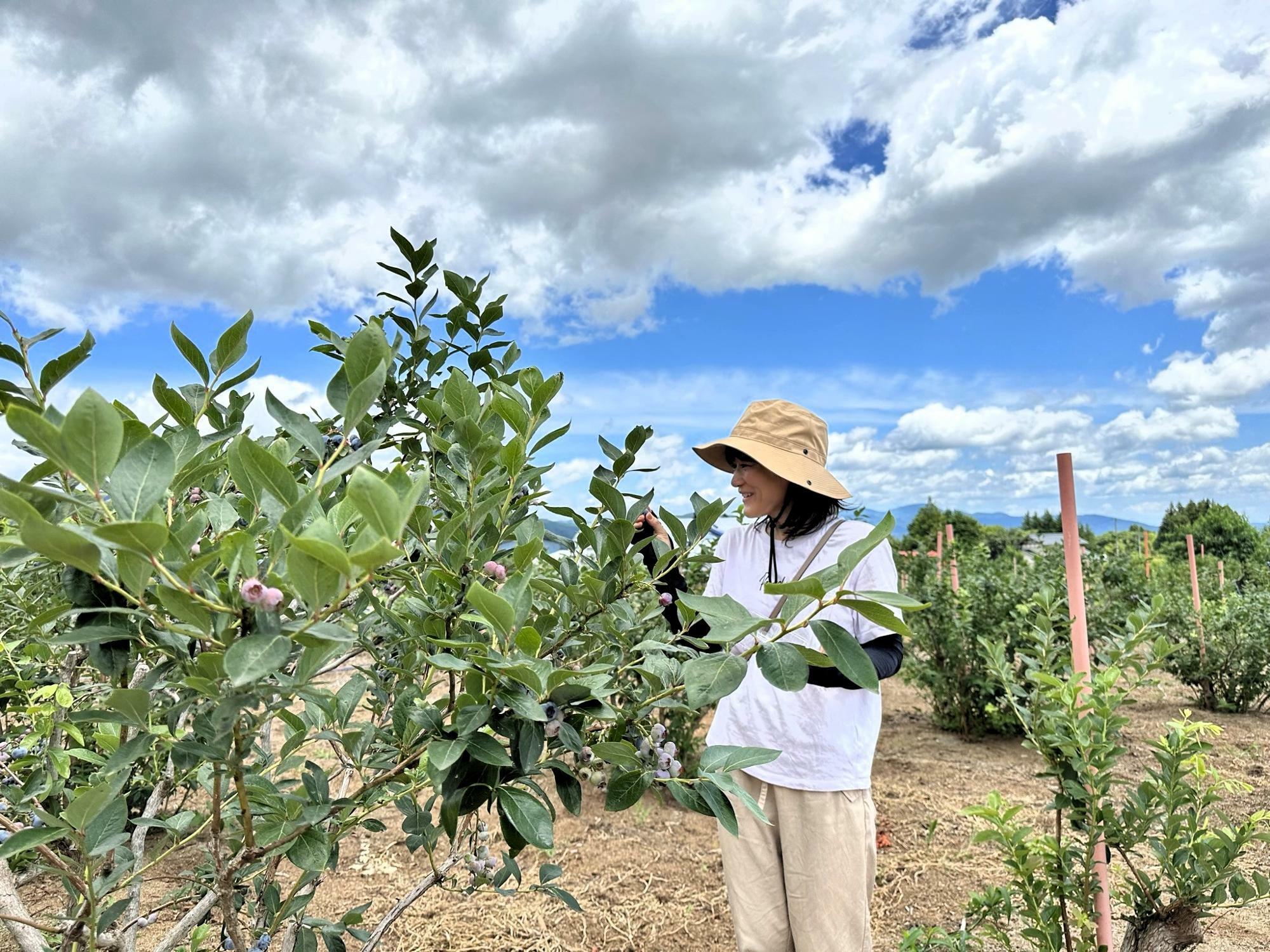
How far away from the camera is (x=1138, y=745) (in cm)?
619

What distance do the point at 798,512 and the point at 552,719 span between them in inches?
60.8

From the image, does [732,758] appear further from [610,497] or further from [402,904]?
[402,904]

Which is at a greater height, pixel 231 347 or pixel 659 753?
pixel 231 347

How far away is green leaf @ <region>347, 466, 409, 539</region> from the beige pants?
1877 mm

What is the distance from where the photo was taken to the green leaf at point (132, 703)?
2.95 ft

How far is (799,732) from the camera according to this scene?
7.20ft

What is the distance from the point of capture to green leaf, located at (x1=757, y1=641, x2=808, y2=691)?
2.72 feet

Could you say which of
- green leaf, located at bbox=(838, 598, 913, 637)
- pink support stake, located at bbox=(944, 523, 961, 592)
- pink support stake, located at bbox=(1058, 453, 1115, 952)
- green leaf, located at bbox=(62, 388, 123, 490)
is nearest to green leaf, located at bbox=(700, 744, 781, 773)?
green leaf, located at bbox=(838, 598, 913, 637)

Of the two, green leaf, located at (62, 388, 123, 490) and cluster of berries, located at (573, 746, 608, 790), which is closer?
green leaf, located at (62, 388, 123, 490)

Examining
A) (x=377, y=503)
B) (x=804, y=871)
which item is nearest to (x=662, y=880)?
(x=804, y=871)

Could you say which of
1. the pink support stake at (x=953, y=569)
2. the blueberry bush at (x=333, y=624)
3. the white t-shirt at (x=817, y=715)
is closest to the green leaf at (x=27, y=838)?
the blueberry bush at (x=333, y=624)

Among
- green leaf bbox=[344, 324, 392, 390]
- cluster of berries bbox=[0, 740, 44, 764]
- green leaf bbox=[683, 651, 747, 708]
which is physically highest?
green leaf bbox=[344, 324, 392, 390]

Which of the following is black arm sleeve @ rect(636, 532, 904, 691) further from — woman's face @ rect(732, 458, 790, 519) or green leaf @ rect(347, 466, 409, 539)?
green leaf @ rect(347, 466, 409, 539)

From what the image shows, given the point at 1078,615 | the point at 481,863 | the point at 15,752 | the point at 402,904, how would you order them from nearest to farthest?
the point at 481,863 → the point at 402,904 → the point at 15,752 → the point at 1078,615
